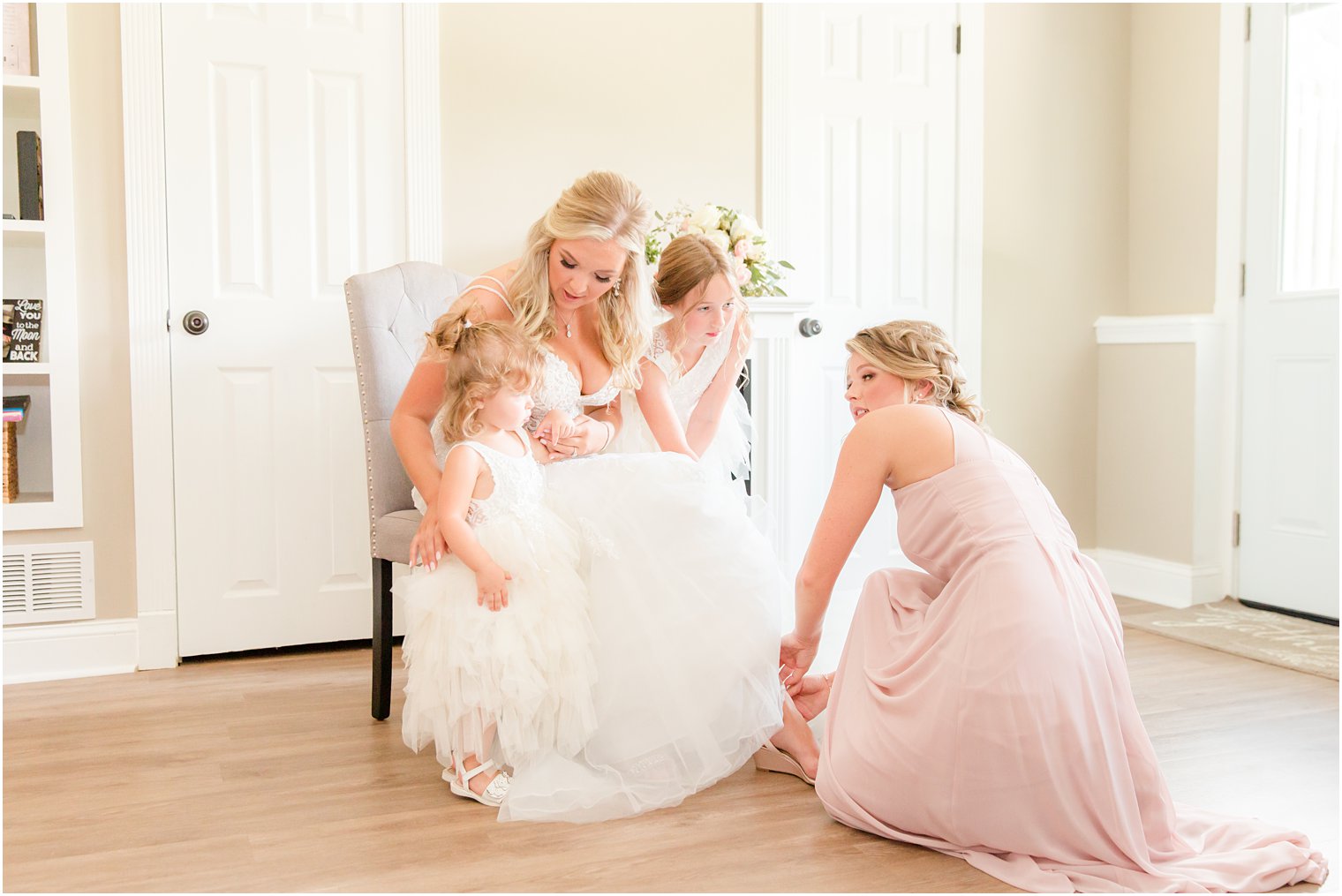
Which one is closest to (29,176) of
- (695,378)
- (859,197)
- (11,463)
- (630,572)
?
(11,463)

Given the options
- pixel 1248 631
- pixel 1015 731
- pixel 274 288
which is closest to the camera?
pixel 1015 731

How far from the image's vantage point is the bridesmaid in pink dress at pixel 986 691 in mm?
1726

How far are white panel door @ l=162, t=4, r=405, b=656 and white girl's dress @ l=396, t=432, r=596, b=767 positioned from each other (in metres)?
1.28

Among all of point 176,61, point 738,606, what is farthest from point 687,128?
point 738,606

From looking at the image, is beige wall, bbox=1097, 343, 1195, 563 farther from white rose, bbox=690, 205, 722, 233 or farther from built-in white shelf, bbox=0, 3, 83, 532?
built-in white shelf, bbox=0, 3, 83, 532

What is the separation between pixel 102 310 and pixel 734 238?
1778mm

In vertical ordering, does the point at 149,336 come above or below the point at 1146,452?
above

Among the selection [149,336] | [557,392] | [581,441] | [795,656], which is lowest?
[795,656]

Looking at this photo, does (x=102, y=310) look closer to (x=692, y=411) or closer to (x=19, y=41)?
(x=19, y=41)

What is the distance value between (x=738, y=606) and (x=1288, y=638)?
2223mm

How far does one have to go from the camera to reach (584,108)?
11.5ft

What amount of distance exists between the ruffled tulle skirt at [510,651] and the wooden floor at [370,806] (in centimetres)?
16

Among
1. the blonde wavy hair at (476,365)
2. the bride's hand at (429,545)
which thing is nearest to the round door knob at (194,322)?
the blonde wavy hair at (476,365)

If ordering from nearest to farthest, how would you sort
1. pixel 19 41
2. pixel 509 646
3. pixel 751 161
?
pixel 509 646, pixel 19 41, pixel 751 161
